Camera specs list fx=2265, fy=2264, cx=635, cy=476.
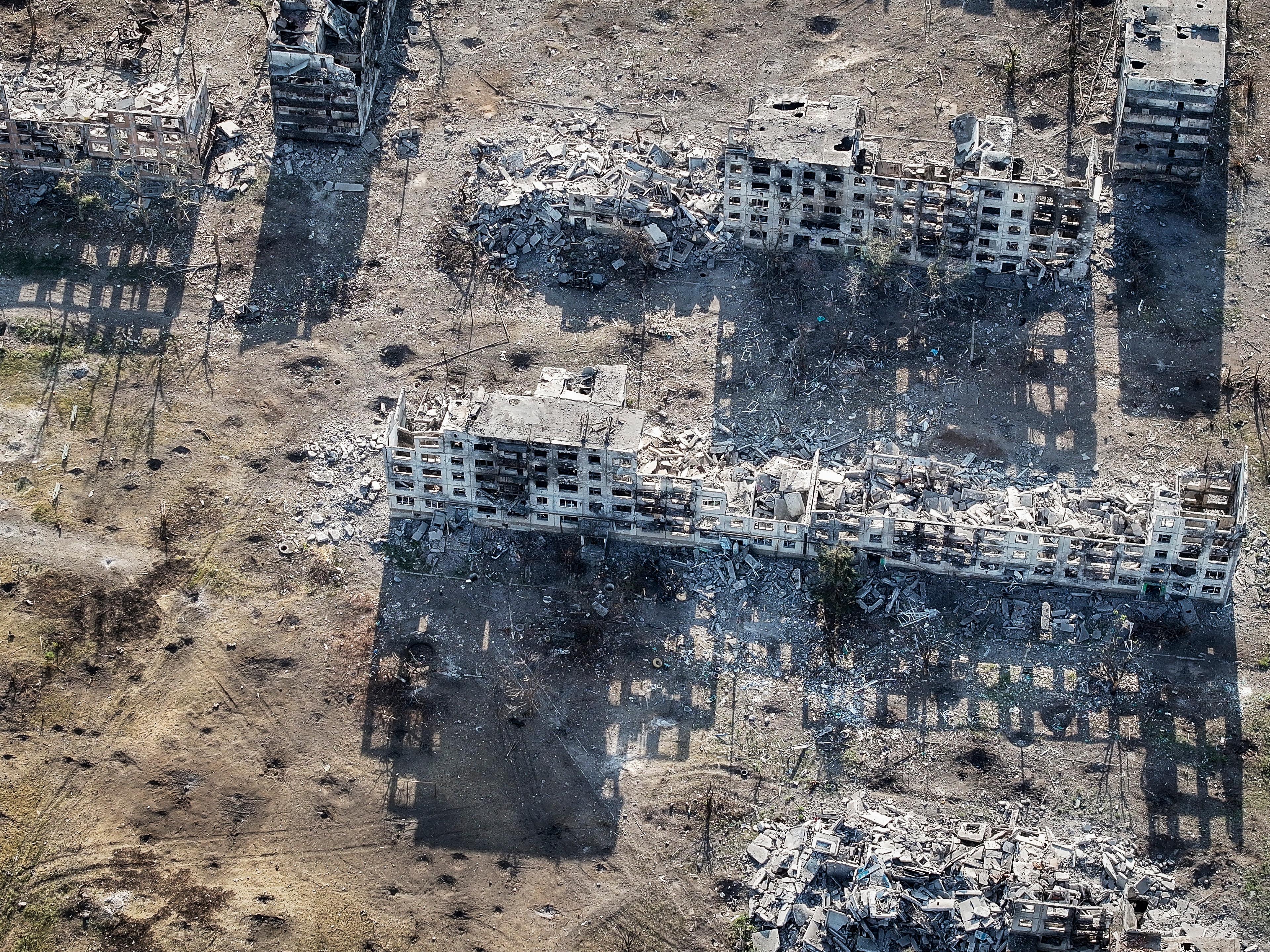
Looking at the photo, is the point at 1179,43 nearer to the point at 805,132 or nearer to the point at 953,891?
the point at 805,132

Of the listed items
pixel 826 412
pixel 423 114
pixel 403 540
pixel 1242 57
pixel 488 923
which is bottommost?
pixel 488 923

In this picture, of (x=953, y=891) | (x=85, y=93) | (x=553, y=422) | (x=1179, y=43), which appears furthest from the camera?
(x=85, y=93)

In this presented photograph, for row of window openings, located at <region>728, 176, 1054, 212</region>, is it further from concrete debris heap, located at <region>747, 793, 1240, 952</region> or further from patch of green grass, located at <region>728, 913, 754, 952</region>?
patch of green grass, located at <region>728, 913, 754, 952</region>

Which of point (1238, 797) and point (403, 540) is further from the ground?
point (403, 540)

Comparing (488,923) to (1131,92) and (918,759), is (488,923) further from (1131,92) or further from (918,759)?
(1131,92)

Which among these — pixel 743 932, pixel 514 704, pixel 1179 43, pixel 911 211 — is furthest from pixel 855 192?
pixel 743 932

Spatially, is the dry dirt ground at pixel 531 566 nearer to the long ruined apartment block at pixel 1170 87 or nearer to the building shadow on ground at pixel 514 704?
the building shadow on ground at pixel 514 704

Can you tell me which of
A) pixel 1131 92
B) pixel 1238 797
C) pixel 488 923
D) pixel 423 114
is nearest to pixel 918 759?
pixel 1238 797
